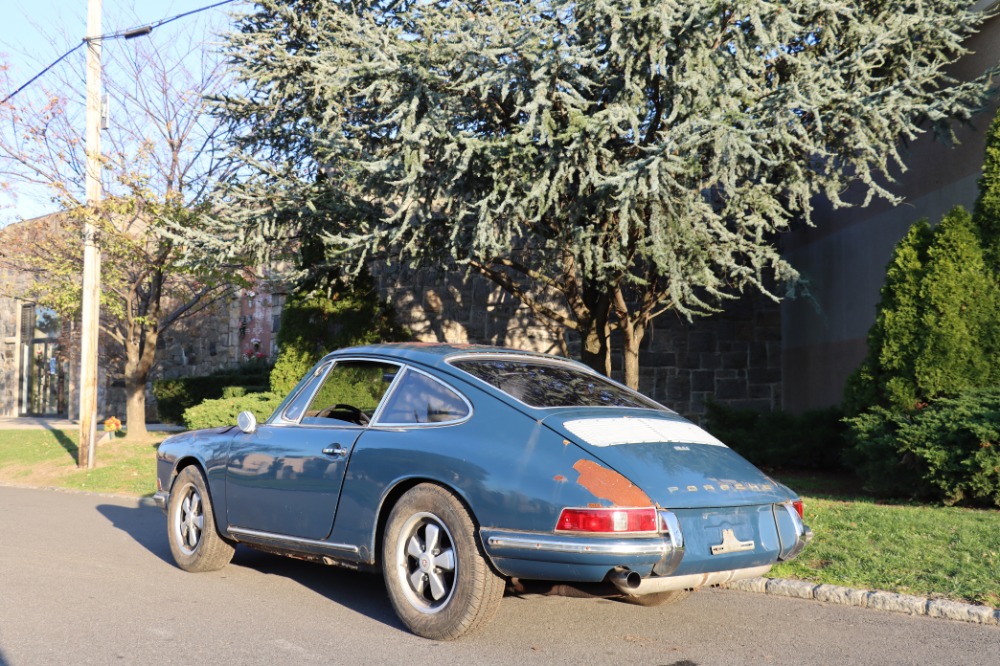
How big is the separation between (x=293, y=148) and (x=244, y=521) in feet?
26.9

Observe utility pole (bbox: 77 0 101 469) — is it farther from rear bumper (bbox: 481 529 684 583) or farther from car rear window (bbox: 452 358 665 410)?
rear bumper (bbox: 481 529 684 583)

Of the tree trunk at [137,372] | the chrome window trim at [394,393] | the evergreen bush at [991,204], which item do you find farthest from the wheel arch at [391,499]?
the tree trunk at [137,372]

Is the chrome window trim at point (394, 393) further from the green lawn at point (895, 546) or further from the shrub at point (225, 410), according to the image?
the shrub at point (225, 410)

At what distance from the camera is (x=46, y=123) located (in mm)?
17312

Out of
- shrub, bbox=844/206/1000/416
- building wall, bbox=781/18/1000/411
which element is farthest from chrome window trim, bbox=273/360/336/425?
building wall, bbox=781/18/1000/411

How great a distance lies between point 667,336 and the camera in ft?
60.5

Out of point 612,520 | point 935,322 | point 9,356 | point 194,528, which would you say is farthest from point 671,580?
point 9,356

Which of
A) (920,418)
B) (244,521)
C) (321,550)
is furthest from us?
(920,418)

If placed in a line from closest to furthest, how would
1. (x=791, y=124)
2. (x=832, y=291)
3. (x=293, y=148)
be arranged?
(x=791, y=124), (x=293, y=148), (x=832, y=291)

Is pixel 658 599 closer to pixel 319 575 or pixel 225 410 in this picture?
pixel 319 575

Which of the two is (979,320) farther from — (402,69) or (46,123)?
(46,123)

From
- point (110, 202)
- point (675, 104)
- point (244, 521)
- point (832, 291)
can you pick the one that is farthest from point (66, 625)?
point (832, 291)

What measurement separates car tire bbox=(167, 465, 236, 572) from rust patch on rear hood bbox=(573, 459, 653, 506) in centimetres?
336

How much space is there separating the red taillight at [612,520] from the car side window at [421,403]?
1.03 meters
